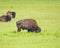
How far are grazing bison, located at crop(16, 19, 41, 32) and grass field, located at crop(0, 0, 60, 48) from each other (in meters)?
0.03

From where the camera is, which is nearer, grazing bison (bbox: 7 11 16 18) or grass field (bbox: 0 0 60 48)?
grass field (bbox: 0 0 60 48)

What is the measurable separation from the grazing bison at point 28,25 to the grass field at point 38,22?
0.03 m

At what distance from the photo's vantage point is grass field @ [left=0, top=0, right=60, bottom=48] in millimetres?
975

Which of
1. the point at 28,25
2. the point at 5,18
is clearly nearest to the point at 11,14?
the point at 5,18

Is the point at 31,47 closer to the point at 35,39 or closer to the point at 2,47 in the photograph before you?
the point at 35,39

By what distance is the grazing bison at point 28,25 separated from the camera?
1039mm

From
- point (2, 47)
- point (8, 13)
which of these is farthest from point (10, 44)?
point (8, 13)

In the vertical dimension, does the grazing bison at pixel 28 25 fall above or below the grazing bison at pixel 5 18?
below

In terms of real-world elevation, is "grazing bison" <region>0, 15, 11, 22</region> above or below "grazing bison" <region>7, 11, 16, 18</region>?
below

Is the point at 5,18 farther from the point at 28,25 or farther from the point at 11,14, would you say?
the point at 28,25

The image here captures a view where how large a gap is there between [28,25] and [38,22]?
8 centimetres

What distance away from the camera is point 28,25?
105 cm

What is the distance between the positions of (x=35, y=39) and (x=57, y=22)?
23cm

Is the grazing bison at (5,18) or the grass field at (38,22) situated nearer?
the grass field at (38,22)
